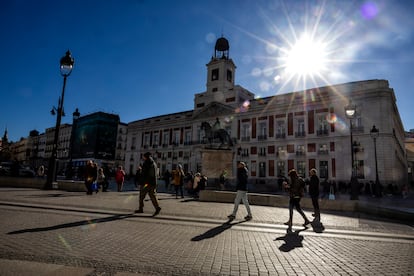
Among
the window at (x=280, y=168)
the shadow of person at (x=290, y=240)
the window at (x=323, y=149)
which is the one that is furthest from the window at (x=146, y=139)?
the shadow of person at (x=290, y=240)

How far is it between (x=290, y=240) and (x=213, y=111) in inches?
1691

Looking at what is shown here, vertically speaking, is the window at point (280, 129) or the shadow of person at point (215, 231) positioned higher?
Answer: the window at point (280, 129)

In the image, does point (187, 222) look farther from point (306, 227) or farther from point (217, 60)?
point (217, 60)

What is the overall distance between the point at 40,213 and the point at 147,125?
52.0 metres

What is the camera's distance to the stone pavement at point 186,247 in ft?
11.3

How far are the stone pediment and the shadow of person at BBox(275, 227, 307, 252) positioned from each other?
3966 centimetres

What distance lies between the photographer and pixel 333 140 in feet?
113

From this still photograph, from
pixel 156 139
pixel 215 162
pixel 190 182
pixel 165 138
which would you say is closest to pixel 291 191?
pixel 190 182

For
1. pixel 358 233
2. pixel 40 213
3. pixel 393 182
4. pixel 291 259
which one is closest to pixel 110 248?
pixel 291 259

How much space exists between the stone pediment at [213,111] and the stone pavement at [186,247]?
39.3 m

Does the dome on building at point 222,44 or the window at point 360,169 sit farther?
the dome on building at point 222,44

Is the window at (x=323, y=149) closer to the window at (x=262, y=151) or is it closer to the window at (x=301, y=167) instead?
the window at (x=301, y=167)

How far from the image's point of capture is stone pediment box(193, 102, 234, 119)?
45938 mm

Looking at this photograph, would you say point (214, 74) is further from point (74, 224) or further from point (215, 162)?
point (74, 224)
